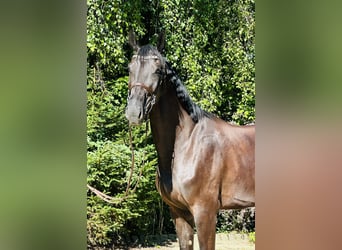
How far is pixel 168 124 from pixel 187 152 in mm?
209

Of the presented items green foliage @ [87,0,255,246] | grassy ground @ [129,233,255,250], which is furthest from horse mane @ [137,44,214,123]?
grassy ground @ [129,233,255,250]

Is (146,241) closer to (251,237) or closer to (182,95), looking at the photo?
(251,237)

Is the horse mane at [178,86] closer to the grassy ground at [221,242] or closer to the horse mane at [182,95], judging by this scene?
the horse mane at [182,95]

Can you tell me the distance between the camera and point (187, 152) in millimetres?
2510

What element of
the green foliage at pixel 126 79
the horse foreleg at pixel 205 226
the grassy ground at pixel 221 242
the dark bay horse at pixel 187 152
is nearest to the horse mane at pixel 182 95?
the dark bay horse at pixel 187 152

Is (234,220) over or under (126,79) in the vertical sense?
under

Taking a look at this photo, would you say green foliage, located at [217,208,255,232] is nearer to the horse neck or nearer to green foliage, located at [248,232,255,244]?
green foliage, located at [248,232,255,244]

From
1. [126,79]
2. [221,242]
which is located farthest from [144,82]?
[221,242]

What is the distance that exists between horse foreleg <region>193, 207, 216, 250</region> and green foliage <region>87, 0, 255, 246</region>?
1.44m

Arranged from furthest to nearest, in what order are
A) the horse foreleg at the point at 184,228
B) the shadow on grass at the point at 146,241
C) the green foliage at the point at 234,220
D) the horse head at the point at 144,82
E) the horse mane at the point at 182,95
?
the green foliage at the point at 234,220 < the shadow on grass at the point at 146,241 < the horse foreleg at the point at 184,228 < the horse mane at the point at 182,95 < the horse head at the point at 144,82

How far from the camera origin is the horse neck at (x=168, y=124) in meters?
2.50
